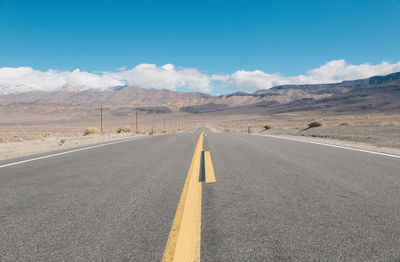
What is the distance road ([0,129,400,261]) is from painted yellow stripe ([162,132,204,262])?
55 millimetres

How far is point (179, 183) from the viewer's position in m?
4.01

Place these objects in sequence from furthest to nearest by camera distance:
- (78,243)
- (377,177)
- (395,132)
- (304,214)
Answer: (395,132), (377,177), (304,214), (78,243)

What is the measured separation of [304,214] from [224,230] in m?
0.95

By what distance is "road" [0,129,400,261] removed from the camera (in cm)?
194

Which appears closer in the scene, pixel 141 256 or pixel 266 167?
pixel 141 256

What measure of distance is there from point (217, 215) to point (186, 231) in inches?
19.3

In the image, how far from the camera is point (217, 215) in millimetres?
2615

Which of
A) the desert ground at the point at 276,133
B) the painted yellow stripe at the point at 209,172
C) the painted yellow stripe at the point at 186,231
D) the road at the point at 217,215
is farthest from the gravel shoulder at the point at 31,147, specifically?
the painted yellow stripe at the point at 186,231

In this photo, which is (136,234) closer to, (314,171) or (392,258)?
(392,258)

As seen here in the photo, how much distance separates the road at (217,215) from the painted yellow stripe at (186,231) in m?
0.05

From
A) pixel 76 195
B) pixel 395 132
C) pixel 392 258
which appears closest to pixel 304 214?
pixel 392 258

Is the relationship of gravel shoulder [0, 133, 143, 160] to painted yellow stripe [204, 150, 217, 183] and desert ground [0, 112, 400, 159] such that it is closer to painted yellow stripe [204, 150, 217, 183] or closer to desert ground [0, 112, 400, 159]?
desert ground [0, 112, 400, 159]

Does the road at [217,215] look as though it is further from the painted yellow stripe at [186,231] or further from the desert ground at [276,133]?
the desert ground at [276,133]

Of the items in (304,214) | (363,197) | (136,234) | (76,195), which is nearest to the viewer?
(136,234)
